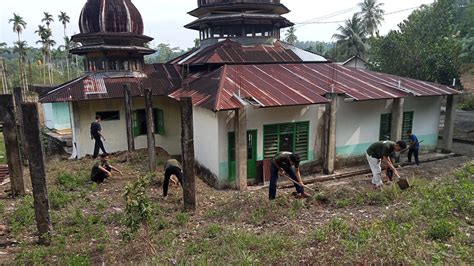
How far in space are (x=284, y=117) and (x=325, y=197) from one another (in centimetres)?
452

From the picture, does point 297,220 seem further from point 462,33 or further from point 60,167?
point 462,33

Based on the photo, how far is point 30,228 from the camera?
286 inches

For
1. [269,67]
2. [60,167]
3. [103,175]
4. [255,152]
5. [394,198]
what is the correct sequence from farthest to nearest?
[269,67] → [60,167] → [255,152] → [103,175] → [394,198]

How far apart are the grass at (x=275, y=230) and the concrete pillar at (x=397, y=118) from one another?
468 centimetres

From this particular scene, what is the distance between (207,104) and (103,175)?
4.08 meters

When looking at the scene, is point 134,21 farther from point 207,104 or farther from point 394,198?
point 394,198

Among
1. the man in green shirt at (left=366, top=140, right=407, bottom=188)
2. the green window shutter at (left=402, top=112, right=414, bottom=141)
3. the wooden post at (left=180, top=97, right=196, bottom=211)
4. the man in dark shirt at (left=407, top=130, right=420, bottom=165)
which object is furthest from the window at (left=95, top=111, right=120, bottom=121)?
the green window shutter at (left=402, top=112, right=414, bottom=141)

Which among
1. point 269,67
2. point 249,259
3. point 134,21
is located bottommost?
point 249,259

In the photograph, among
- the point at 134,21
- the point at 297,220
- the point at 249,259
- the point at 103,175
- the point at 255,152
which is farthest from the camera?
the point at 134,21

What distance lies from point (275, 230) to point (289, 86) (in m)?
7.42

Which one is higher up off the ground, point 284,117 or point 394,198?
point 284,117

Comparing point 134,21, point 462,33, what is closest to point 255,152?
point 134,21

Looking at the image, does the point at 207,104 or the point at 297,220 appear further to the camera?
the point at 207,104

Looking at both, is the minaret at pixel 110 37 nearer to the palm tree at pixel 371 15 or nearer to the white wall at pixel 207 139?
the white wall at pixel 207 139
